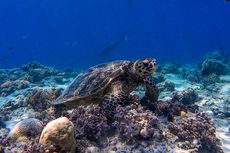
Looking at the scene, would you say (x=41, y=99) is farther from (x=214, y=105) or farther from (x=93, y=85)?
(x=214, y=105)

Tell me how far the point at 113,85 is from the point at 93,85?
1.95 ft

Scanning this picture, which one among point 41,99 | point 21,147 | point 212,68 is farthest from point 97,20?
point 21,147

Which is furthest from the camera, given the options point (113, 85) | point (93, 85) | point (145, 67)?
point (93, 85)

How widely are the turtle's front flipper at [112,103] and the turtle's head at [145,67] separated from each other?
79 cm

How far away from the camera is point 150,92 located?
25.7 feet

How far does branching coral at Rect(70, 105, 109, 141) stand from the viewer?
21.1 ft

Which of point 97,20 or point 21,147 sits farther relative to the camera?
point 97,20

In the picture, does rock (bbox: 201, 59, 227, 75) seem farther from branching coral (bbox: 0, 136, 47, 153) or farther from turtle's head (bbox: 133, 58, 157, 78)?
branching coral (bbox: 0, 136, 47, 153)

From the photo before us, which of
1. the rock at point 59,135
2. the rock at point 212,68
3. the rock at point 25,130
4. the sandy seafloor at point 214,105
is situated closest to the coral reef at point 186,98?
the sandy seafloor at point 214,105

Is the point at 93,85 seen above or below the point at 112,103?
above

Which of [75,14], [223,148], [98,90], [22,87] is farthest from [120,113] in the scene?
[75,14]

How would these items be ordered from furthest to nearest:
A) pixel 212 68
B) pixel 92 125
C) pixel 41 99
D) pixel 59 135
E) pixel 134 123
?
pixel 212 68
pixel 41 99
pixel 92 125
pixel 134 123
pixel 59 135

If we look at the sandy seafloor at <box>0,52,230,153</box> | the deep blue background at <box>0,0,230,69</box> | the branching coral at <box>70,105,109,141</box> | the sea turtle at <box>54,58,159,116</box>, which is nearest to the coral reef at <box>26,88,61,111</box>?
the sandy seafloor at <box>0,52,230,153</box>

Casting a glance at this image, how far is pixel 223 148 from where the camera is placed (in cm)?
670
